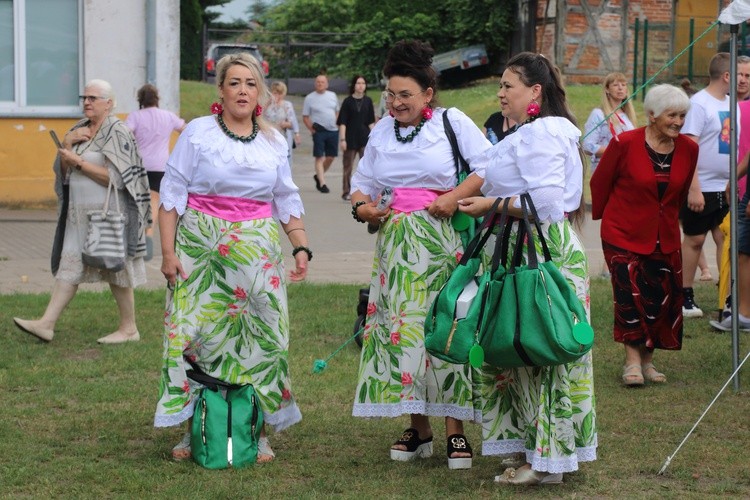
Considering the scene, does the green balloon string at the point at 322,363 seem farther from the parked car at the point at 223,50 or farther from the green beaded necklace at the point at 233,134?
the parked car at the point at 223,50

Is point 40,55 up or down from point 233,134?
up

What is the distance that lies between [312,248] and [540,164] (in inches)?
338

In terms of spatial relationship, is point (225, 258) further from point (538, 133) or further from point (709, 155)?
point (709, 155)

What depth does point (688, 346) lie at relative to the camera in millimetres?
8953

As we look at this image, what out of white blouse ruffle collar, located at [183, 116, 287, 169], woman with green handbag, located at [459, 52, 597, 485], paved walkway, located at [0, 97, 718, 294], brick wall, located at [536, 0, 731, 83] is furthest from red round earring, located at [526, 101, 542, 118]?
brick wall, located at [536, 0, 731, 83]

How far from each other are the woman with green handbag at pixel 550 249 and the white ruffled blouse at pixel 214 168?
3.32 feet

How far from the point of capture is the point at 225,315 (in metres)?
6.03

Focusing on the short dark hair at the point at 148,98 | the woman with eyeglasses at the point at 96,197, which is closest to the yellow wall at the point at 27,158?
the short dark hair at the point at 148,98

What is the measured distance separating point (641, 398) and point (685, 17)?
25.5m

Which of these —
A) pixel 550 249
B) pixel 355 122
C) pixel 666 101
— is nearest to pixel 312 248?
pixel 355 122

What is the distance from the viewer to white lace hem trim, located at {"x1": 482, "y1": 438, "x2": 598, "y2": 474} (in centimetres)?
549

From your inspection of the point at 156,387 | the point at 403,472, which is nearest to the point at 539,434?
the point at 403,472

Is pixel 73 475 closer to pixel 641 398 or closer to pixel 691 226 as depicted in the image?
pixel 641 398

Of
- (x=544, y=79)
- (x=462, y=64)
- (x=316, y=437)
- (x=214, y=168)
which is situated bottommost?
(x=316, y=437)
